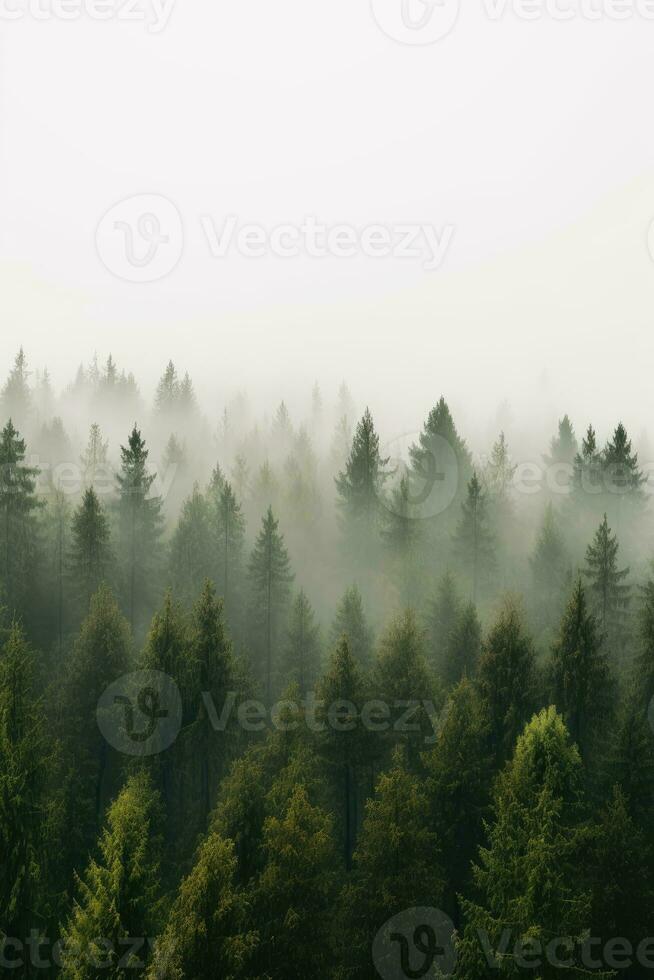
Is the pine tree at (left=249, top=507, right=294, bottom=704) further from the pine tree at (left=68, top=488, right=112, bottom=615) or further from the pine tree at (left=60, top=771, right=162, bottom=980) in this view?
the pine tree at (left=60, top=771, right=162, bottom=980)

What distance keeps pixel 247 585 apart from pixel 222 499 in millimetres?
7943

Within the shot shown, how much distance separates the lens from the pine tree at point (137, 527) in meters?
47.3

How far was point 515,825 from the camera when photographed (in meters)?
20.8

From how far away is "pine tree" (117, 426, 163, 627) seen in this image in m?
47.3

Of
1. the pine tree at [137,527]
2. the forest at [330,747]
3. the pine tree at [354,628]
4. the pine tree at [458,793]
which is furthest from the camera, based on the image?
the pine tree at [137,527]

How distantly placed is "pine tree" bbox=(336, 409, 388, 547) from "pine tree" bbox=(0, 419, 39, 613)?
26555 mm

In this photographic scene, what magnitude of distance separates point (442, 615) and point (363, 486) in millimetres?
16212

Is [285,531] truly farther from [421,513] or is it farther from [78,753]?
[78,753]

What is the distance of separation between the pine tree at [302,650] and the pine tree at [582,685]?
1692 centimetres

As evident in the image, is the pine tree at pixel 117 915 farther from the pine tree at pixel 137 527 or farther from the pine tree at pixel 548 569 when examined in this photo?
the pine tree at pixel 548 569

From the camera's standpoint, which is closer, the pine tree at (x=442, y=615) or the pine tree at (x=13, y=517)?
the pine tree at (x=13, y=517)

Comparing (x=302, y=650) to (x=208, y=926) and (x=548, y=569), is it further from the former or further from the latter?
(x=548, y=569)
